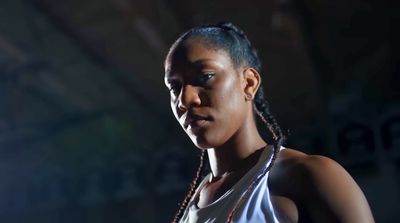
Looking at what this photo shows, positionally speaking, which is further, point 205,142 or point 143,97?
point 143,97

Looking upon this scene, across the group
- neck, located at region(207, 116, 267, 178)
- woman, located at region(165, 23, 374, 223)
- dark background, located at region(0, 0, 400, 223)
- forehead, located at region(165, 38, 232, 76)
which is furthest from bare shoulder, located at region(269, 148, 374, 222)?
dark background, located at region(0, 0, 400, 223)

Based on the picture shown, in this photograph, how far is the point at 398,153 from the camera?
154 inches

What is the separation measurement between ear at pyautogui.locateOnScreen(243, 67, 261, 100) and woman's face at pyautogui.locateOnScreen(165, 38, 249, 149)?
28 mm

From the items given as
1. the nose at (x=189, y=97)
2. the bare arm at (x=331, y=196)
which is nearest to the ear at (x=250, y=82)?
the nose at (x=189, y=97)

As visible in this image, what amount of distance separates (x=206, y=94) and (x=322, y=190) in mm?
270

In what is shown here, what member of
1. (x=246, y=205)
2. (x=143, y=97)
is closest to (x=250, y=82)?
(x=246, y=205)

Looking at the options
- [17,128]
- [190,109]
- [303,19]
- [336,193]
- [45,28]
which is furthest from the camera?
[17,128]

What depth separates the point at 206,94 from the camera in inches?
37.1

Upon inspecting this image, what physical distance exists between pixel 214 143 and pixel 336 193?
242mm

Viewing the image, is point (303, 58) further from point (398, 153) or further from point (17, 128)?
point (17, 128)

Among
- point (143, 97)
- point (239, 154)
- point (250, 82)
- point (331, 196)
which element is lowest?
point (331, 196)

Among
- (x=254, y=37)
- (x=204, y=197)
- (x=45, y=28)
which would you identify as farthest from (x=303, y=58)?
(x=204, y=197)

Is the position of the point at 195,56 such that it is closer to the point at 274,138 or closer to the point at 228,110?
the point at 228,110

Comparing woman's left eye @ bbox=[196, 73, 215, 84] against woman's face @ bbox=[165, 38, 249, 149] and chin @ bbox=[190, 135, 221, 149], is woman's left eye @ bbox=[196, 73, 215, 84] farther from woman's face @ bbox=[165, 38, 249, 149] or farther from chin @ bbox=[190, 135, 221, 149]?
chin @ bbox=[190, 135, 221, 149]
